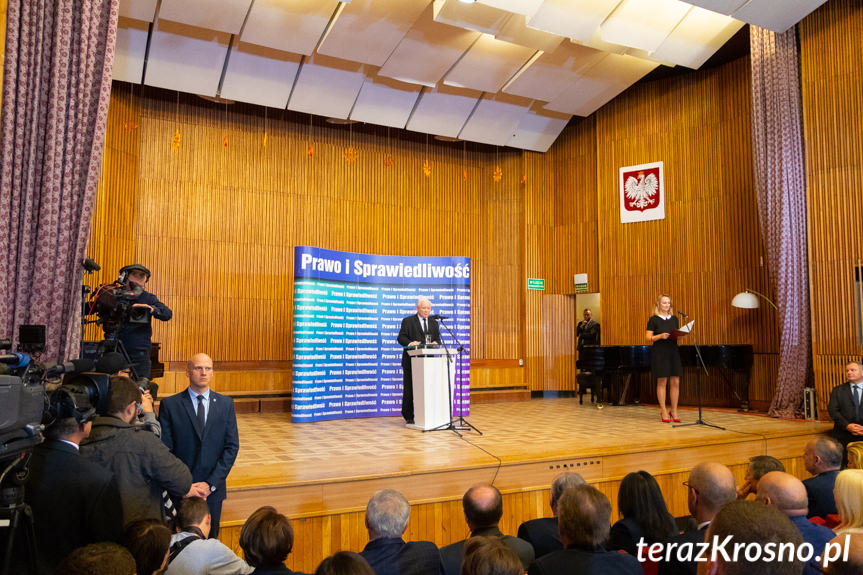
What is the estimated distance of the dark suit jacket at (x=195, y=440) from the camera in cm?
333

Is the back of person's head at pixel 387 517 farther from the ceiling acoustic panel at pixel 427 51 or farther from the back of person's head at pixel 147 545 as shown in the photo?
the ceiling acoustic panel at pixel 427 51

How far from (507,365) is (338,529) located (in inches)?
272

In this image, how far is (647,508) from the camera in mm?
2734

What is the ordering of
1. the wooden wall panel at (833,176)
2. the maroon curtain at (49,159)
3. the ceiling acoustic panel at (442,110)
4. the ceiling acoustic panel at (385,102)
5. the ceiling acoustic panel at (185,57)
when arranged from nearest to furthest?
the maroon curtain at (49,159) < the wooden wall panel at (833,176) < the ceiling acoustic panel at (185,57) < the ceiling acoustic panel at (385,102) < the ceiling acoustic panel at (442,110)

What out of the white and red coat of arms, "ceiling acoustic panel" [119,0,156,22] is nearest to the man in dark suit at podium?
"ceiling acoustic panel" [119,0,156,22]

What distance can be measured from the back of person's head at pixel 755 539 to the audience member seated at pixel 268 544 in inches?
54.2

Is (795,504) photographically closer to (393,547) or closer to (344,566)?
(393,547)

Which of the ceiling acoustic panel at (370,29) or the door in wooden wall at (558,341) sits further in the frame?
Result: the door in wooden wall at (558,341)

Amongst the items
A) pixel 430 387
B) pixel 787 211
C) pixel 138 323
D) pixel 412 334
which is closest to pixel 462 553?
pixel 138 323

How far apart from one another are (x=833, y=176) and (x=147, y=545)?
7847mm

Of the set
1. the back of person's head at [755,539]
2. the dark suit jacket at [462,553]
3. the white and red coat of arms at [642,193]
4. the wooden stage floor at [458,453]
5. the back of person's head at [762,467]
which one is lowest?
the wooden stage floor at [458,453]

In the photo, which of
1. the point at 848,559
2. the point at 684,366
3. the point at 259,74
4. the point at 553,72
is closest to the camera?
the point at 848,559

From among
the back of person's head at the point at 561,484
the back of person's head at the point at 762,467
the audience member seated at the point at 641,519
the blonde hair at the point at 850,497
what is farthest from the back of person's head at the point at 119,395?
the back of person's head at the point at 762,467

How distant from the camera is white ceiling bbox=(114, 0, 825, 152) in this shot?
700cm
